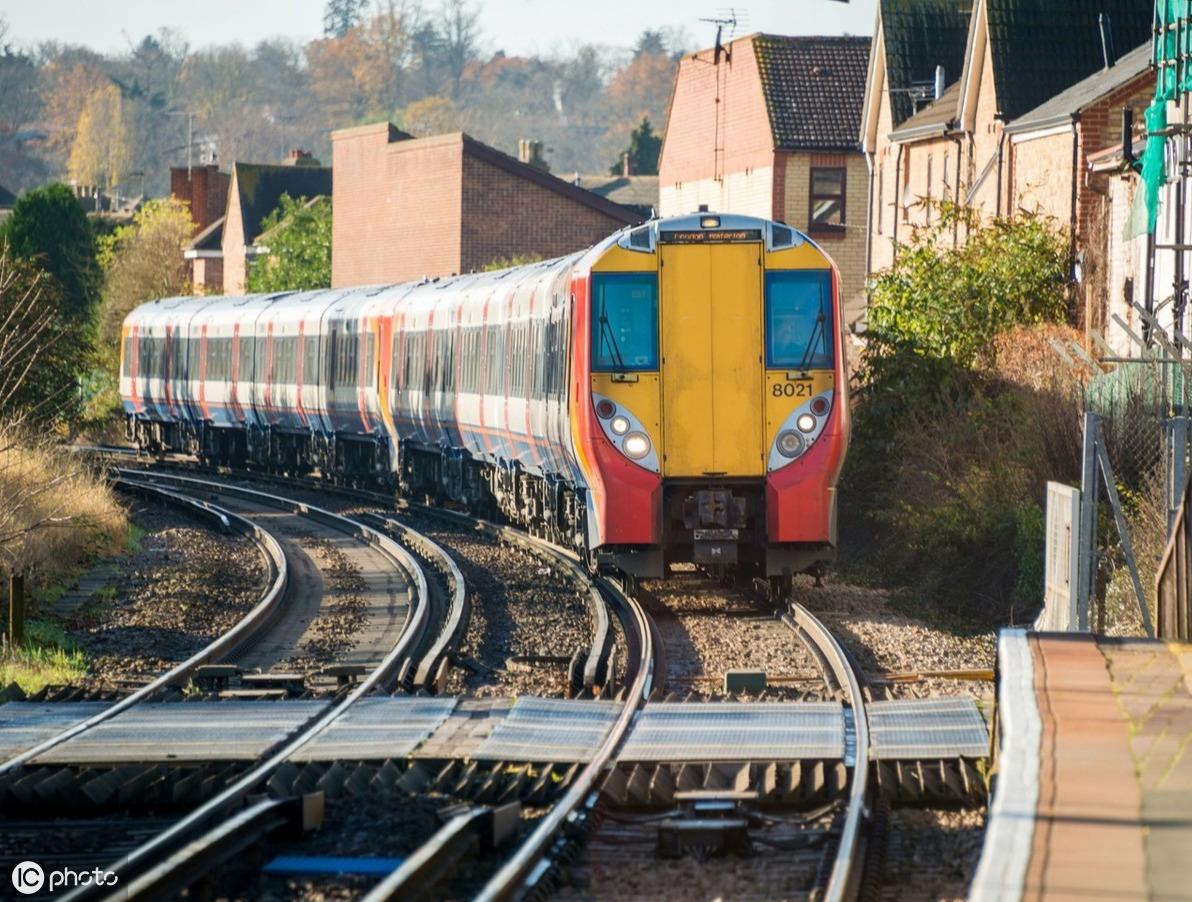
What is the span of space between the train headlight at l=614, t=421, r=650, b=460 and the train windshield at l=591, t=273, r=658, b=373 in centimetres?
53

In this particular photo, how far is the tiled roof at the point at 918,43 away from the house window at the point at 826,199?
574 centimetres

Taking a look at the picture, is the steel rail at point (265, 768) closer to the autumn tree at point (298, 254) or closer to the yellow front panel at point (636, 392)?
the yellow front panel at point (636, 392)

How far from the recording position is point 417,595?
17516mm

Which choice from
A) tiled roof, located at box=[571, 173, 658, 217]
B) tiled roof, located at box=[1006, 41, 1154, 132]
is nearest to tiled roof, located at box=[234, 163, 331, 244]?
tiled roof, located at box=[571, 173, 658, 217]

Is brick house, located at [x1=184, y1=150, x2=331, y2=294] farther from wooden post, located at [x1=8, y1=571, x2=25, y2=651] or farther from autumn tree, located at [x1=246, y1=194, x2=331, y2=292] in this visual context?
wooden post, located at [x1=8, y1=571, x2=25, y2=651]

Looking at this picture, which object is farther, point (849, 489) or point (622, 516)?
point (849, 489)

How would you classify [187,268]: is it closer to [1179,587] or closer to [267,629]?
[267,629]

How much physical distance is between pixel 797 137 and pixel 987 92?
12.3 m

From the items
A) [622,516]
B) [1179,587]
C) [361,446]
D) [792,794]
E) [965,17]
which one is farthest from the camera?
[965,17]

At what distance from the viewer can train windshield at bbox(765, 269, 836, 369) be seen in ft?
51.0

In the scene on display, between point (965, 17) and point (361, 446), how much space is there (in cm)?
1404

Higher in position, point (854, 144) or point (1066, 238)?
point (854, 144)

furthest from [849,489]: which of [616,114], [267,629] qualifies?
[616,114]

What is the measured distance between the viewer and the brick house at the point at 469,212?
4912 cm
